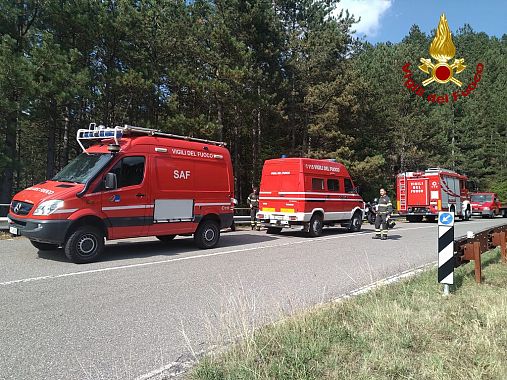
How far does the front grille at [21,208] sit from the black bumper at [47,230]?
0.88 ft

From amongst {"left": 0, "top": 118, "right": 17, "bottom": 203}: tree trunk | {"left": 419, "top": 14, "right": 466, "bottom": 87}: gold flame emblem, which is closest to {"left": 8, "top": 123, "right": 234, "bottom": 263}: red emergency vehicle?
{"left": 419, "top": 14, "right": 466, "bottom": 87}: gold flame emblem

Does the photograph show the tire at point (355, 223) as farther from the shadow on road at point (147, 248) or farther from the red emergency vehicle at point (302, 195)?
the shadow on road at point (147, 248)

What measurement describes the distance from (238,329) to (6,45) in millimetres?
16217

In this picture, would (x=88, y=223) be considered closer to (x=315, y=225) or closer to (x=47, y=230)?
(x=47, y=230)

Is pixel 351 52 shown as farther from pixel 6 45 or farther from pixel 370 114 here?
pixel 6 45

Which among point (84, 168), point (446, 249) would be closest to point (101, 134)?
point (84, 168)

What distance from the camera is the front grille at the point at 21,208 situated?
8.52 metres

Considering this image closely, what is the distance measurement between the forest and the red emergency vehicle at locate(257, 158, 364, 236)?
19.5ft

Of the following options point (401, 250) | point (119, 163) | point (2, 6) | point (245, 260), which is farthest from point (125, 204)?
point (2, 6)

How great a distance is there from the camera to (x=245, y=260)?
959 cm

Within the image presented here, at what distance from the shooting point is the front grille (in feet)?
27.9

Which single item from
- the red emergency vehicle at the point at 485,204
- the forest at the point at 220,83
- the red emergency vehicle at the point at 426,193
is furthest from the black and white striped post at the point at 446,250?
the red emergency vehicle at the point at 485,204

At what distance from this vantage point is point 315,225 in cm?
1569

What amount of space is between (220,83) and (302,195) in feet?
29.2
